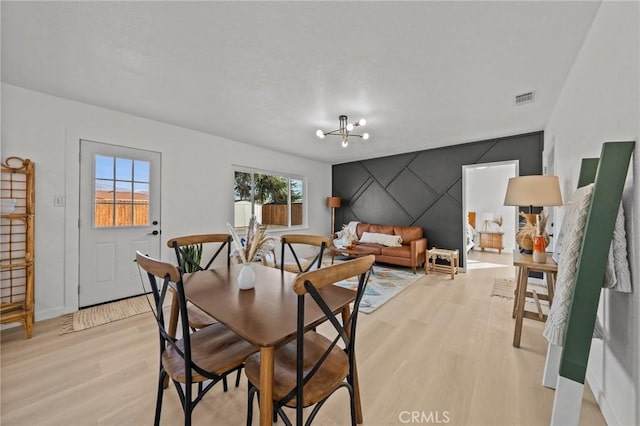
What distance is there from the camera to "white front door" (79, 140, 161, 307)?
9.73ft

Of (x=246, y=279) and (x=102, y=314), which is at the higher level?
(x=246, y=279)

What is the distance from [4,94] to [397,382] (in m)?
4.50

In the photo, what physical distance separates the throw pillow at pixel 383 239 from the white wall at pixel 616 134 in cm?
333

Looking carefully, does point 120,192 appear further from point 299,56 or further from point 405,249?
point 405,249

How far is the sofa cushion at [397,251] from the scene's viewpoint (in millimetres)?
4723

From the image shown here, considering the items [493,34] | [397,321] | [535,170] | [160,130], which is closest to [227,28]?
[493,34]

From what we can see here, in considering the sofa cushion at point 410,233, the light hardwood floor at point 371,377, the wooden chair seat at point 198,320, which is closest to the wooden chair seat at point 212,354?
the wooden chair seat at point 198,320

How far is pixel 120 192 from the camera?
10.6 feet

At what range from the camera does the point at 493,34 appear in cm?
178

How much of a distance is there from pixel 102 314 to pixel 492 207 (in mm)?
8974

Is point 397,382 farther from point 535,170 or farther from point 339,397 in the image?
point 535,170

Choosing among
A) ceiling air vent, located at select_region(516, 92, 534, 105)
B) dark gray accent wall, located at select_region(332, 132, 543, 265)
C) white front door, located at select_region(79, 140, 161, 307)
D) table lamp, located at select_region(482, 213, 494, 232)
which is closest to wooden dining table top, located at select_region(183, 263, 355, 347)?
white front door, located at select_region(79, 140, 161, 307)

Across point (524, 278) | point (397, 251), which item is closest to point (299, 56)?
point (524, 278)

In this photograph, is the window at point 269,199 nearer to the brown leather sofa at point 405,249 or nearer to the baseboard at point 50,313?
the brown leather sofa at point 405,249
